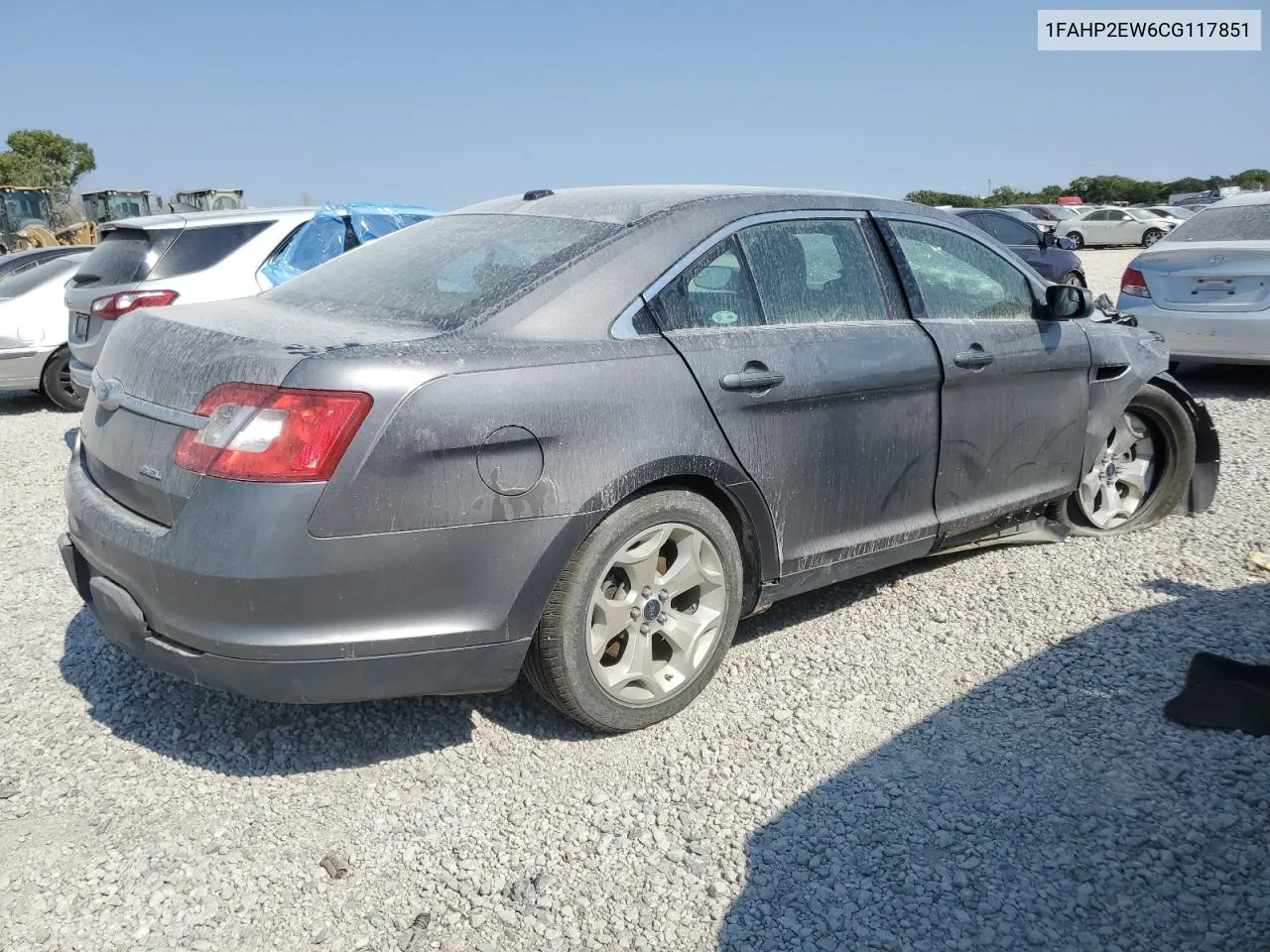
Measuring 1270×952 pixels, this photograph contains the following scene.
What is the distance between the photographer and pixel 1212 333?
7508mm

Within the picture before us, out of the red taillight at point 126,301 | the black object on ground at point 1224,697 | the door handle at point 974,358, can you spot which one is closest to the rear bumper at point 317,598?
the door handle at point 974,358

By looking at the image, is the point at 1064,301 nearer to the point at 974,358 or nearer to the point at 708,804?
the point at 974,358

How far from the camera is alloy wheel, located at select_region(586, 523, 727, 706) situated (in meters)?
2.97

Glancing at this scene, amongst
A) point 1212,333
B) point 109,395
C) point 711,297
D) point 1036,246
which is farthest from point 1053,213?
point 109,395

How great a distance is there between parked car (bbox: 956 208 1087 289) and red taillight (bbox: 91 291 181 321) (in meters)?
9.95

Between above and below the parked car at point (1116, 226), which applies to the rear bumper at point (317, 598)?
above

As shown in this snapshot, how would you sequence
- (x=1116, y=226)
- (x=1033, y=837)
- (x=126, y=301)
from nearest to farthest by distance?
(x=1033, y=837)
(x=126, y=301)
(x=1116, y=226)

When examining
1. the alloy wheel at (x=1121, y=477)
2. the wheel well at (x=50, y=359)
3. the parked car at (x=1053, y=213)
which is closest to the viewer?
the alloy wheel at (x=1121, y=477)

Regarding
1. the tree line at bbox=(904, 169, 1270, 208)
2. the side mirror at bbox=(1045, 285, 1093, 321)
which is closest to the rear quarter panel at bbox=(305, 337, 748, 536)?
the side mirror at bbox=(1045, 285, 1093, 321)

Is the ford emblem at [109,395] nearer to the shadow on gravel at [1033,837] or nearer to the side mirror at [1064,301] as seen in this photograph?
the shadow on gravel at [1033,837]

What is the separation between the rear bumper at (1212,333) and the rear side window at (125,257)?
7061 millimetres

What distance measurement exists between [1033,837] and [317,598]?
75.3 inches

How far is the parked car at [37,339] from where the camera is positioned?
879cm

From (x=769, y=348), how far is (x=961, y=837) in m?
1.54
